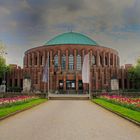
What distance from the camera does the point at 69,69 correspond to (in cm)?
6712

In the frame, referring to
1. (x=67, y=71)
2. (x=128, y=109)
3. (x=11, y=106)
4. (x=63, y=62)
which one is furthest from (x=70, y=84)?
(x=128, y=109)

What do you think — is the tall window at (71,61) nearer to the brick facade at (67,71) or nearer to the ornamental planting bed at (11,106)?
the brick facade at (67,71)

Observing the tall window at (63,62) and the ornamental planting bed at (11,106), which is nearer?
the ornamental planting bed at (11,106)

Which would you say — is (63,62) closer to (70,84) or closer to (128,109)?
(70,84)

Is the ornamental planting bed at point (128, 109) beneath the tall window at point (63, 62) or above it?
beneath

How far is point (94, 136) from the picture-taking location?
8.72 m

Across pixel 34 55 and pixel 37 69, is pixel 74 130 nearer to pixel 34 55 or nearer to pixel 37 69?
pixel 37 69

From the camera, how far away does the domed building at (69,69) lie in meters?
64.1

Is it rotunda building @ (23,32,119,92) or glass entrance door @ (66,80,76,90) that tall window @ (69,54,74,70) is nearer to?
rotunda building @ (23,32,119,92)

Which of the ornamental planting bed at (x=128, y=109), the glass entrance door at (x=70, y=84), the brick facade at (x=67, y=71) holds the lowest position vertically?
the ornamental planting bed at (x=128, y=109)

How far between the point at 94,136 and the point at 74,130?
138 centimetres

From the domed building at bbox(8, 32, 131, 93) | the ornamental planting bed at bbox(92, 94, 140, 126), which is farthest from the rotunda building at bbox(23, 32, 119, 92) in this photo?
the ornamental planting bed at bbox(92, 94, 140, 126)

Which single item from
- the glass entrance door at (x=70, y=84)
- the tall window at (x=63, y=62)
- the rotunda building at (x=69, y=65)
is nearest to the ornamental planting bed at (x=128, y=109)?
the rotunda building at (x=69, y=65)

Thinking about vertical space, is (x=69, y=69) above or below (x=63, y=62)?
below
